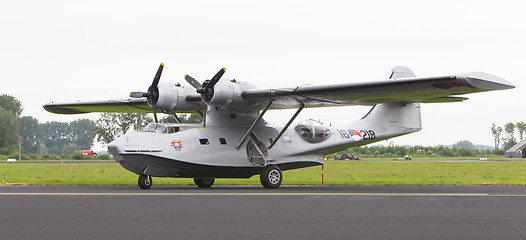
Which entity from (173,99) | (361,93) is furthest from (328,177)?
(361,93)

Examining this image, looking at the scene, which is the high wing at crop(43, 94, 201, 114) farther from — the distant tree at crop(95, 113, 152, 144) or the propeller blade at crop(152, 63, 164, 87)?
the distant tree at crop(95, 113, 152, 144)

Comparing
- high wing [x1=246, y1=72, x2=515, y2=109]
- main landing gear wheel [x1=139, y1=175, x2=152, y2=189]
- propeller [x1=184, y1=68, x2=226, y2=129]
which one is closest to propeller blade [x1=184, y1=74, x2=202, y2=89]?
propeller [x1=184, y1=68, x2=226, y2=129]

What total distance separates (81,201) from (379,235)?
27.9 feet

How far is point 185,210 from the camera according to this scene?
1213cm

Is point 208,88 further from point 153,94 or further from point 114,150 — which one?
point 114,150

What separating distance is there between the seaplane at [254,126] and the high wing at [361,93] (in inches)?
1.1

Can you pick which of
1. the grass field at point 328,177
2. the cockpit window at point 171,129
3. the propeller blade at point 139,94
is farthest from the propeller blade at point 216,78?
the grass field at point 328,177

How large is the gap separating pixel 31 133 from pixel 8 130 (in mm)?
45131

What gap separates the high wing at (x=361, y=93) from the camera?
17.3 m

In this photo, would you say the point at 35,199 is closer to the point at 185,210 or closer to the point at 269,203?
the point at 185,210

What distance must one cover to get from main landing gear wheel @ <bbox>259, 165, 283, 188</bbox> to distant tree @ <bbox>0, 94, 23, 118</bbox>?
114 metres

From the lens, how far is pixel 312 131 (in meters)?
24.6

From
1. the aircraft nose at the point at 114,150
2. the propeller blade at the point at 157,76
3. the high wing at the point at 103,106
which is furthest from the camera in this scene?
the high wing at the point at 103,106

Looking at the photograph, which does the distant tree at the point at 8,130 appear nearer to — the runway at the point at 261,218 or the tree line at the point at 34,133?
the tree line at the point at 34,133
